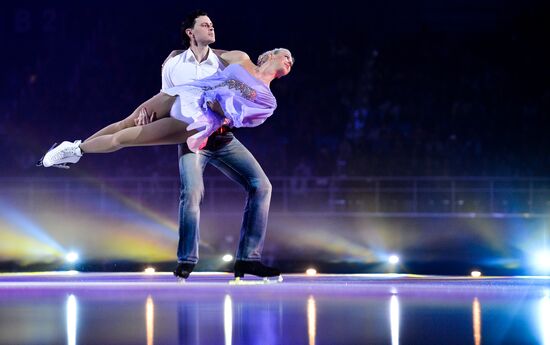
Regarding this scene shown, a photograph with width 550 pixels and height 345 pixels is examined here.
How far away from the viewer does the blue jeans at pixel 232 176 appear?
482cm

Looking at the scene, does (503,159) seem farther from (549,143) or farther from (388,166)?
(388,166)

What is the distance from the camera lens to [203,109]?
4719 millimetres

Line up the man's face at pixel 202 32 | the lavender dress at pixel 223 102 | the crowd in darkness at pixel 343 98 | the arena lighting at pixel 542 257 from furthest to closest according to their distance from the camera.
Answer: the crowd in darkness at pixel 343 98
the arena lighting at pixel 542 257
the man's face at pixel 202 32
the lavender dress at pixel 223 102

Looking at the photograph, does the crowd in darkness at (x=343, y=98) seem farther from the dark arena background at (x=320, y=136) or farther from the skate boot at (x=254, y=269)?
the skate boot at (x=254, y=269)

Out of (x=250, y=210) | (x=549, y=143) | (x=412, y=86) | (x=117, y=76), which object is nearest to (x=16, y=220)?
(x=117, y=76)

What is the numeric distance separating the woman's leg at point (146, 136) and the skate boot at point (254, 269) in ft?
2.26

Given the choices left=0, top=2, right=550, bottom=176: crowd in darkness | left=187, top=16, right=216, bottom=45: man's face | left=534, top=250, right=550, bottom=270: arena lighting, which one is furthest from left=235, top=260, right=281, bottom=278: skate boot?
left=0, top=2, right=550, bottom=176: crowd in darkness

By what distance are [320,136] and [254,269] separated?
33.9ft

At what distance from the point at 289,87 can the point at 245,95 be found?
1087 cm

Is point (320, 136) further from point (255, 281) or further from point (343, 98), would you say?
point (255, 281)

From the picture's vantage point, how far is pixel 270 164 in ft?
48.1

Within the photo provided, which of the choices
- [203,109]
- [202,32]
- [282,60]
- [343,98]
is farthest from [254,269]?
[343,98]

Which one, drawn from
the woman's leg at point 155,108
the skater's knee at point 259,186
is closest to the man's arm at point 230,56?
the woman's leg at point 155,108

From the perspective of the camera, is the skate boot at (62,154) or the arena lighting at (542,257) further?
the arena lighting at (542,257)
